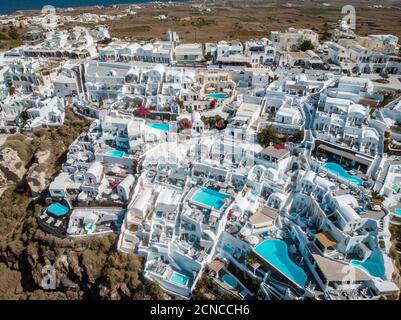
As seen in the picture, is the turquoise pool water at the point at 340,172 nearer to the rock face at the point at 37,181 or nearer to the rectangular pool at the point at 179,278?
the rectangular pool at the point at 179,278

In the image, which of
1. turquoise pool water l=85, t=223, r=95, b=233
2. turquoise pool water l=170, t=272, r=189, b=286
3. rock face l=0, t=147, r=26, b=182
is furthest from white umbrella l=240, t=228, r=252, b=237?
rock face l=0, t=147, r=26, b=182

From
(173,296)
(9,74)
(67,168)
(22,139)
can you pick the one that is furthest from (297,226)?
(9,74)

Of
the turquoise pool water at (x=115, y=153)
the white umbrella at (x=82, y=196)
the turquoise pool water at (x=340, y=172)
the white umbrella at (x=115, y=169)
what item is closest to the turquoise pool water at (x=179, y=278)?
the white umbrella at (x=82, y=196)

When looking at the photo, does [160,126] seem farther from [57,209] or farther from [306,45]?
[306,45]

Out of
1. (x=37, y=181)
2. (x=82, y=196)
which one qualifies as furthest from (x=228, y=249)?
(x=37, y=181)

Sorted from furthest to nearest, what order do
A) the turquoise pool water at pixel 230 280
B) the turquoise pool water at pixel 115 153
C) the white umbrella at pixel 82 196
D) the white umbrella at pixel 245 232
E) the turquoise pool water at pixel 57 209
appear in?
the turquoise pool water at pixel 115 153 → the white umbrella at pixel 82 196 → the turquoise pool water at pixel 57 209 → the white umbrella at pixel 245 232 → the turquoise pool water at pixel 230 280
